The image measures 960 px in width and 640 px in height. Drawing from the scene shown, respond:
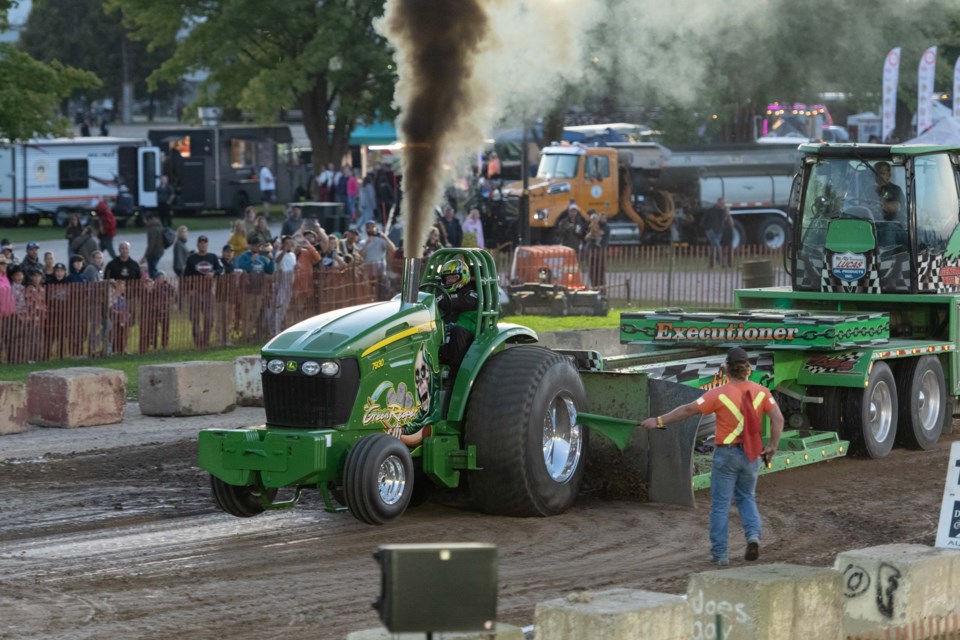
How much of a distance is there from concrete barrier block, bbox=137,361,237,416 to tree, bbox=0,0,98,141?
8267 millimetres

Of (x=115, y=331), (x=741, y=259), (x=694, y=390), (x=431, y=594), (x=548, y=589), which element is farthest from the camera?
(x=741, y=259)

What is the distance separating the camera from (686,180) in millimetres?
38531

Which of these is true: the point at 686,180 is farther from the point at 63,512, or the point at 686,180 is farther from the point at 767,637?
the point at 767,637

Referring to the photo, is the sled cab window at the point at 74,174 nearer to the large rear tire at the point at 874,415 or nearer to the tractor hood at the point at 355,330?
the large rear tire at the point at 874,415

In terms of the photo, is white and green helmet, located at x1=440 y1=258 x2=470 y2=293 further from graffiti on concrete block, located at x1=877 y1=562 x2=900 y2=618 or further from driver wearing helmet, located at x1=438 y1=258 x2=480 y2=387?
graffiti on concrete block, located at x1=877 y1=562 x2=900 y2=618

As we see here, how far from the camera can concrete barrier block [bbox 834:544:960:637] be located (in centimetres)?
808

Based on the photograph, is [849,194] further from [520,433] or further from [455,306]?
[520,433]

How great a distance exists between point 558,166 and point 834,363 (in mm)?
23041

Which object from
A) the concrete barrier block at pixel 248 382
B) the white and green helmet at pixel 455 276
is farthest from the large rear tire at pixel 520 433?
the concrete barrier block at pixel 248 382

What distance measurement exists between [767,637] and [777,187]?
3272 centimetres

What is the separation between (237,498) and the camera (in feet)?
36.2

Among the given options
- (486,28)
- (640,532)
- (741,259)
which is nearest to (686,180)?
(741,259)

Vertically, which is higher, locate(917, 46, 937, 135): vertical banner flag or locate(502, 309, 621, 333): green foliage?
locate(917, 46, 937, 135): vertical banner flag

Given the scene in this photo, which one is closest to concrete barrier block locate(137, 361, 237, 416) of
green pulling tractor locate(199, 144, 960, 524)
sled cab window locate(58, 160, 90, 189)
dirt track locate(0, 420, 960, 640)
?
dirt track locate(0, 420, 960, 640)
